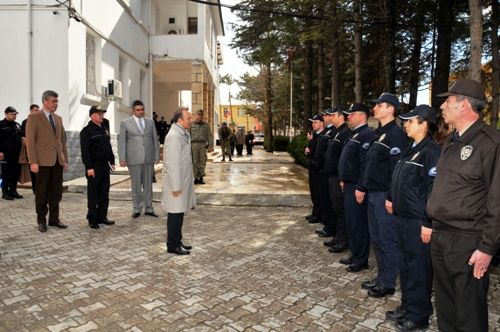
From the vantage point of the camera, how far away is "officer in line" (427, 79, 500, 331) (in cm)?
266

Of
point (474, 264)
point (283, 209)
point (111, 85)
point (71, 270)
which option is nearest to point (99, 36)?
point (111, 85)

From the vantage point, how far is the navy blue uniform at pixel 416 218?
3.50 m

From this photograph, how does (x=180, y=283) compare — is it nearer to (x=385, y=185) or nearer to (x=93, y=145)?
(x=385, y=185)

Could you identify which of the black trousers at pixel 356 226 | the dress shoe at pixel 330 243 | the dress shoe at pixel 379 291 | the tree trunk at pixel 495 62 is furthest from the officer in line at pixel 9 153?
the tree trunk at pixel 495 62

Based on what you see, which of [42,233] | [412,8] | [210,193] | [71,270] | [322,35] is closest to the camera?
[71,270]

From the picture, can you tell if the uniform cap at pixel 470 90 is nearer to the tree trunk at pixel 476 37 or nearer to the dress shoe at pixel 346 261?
the dress shoe at pixel 346 261

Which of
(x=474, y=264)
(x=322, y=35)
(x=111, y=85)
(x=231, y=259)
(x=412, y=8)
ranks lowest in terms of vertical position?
(x=231, y=259)

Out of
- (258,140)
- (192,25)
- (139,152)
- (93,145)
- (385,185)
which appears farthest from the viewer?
(258,140)

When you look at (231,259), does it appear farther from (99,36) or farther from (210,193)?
(99,36)

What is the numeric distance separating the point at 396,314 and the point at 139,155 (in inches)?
210

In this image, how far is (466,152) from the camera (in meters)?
2.80

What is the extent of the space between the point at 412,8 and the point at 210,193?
296 inches

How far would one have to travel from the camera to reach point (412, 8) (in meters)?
11.9

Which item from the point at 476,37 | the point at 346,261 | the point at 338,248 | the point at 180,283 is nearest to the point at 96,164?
the point at 180,283
